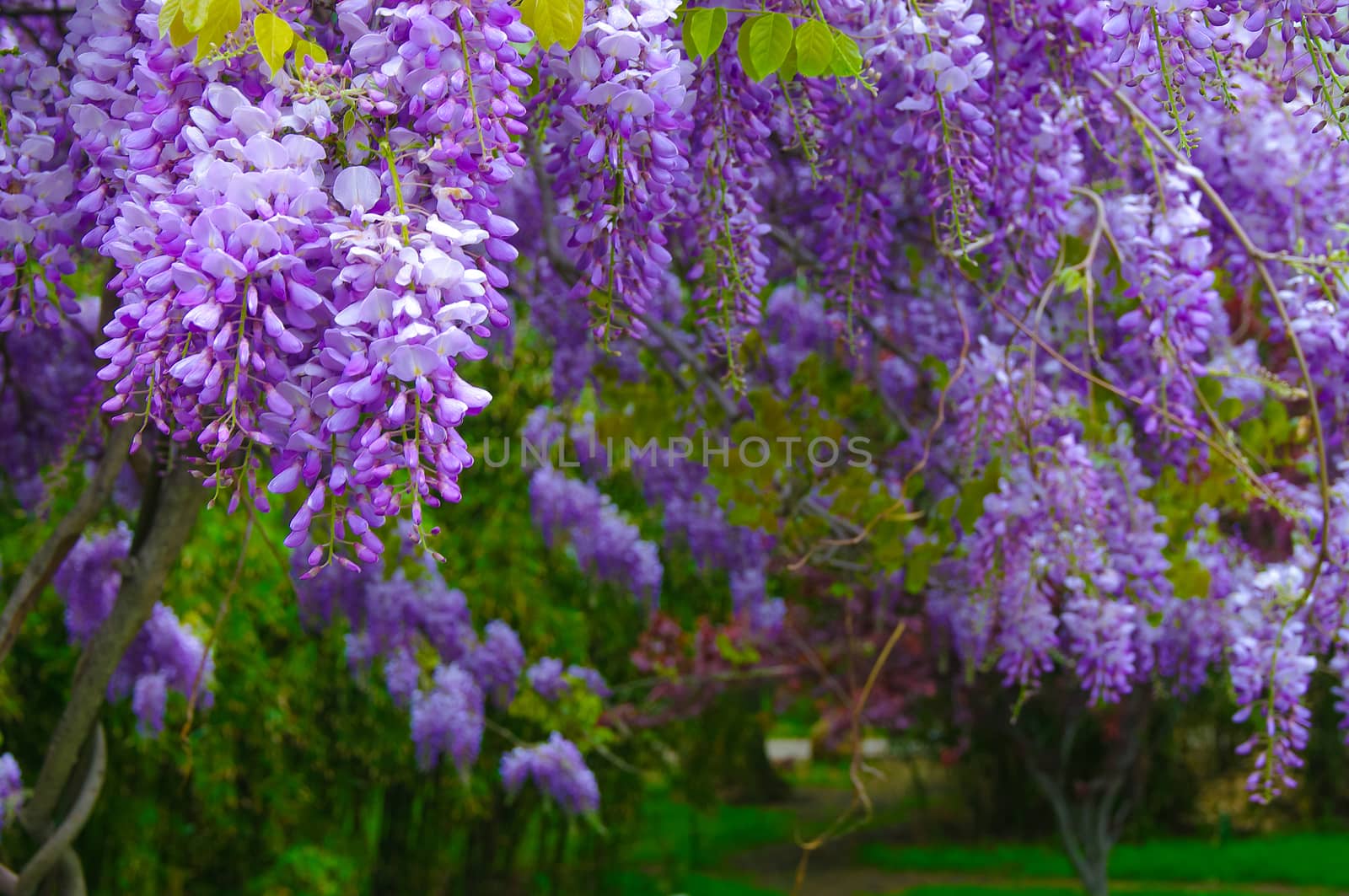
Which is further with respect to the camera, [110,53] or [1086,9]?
[1086,9]

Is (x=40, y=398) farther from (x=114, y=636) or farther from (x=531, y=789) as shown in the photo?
(x=531, y=789)

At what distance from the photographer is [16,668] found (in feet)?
14.8

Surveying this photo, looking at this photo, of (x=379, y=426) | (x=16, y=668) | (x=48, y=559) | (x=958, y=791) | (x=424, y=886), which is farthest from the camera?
(x=958, y=791)

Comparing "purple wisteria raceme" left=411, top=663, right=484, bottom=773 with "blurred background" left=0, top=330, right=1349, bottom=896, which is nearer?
"purple wisteria raceme" left=411, top=663, right=484, bottom=773

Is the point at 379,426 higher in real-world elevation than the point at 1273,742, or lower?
higher

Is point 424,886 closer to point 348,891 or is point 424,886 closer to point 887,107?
point 348,891

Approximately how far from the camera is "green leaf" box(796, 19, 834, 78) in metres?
1.24

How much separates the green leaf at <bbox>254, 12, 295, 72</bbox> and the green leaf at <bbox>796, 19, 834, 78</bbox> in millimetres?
537

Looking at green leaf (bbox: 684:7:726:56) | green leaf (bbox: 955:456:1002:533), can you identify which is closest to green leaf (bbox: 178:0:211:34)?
green leaf (bbox: 684:7:726:56)

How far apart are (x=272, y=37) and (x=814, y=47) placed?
1.86ft

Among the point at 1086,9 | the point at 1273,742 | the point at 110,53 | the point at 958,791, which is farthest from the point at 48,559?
the point at 958,791

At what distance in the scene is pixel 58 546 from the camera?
1682 mm

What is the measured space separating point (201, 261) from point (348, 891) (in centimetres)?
442

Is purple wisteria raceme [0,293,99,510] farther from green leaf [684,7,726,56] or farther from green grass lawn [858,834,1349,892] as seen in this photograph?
green grass lawn [858,834,1349,892]
